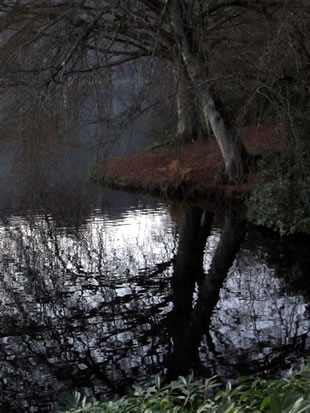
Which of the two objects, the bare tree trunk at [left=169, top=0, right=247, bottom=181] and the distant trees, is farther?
the bare tree trunk at [left=169, top=0, right=247, bottom=181]

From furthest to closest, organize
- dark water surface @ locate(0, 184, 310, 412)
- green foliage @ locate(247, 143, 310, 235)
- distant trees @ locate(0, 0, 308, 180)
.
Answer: green foliage @ locate(247, 143, 310, 235) → distant trees @ locate(0, 0, 308, 180) → dark water surface @ locate(0, 184, 310, 412)

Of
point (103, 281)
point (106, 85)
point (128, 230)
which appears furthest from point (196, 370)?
point (128, 230)

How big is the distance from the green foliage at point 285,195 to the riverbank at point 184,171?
90cm

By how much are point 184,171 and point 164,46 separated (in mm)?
4611

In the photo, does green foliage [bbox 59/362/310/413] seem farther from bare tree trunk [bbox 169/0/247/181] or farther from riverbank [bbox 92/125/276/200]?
riverbank [bbox 92/125/276/200]

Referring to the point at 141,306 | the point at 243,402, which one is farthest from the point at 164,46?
the point at 243,402

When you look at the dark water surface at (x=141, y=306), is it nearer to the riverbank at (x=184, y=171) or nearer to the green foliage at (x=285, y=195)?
the green foliage at (x=285, y=195)

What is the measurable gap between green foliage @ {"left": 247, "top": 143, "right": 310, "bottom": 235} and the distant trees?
1375 mm

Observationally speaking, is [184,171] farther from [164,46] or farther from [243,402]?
[243,402]

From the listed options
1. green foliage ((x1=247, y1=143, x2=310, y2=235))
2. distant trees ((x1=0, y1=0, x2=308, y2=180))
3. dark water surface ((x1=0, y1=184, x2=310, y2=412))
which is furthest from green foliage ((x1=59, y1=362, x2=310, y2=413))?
green foliage ((x1=247, y1=143, x2=310, y2=235))

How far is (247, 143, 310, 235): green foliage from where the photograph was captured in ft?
34.1

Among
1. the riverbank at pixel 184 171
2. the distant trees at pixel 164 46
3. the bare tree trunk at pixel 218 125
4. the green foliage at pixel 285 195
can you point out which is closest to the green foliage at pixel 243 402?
the distant trees at pixel 164 46

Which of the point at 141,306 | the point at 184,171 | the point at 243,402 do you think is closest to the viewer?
the point at 243,402

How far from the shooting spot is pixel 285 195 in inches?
420
